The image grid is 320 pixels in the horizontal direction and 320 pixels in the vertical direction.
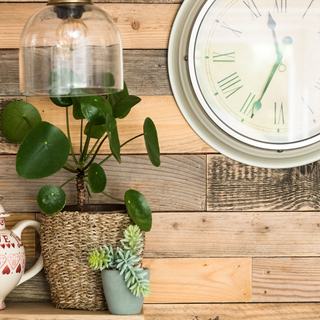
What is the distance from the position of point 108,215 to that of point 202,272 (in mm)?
423

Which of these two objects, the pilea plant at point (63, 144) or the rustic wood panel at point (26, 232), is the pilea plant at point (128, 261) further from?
the rustic wood panel at point (26, 232)

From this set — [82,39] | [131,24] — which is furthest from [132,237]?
[131,24]

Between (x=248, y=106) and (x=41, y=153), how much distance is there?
68 cm

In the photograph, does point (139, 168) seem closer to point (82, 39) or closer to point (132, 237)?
point (132, 237)

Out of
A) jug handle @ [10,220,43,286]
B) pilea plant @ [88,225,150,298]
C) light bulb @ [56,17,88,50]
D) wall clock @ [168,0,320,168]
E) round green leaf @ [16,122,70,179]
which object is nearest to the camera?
light bulb @ [56,17,88,50]

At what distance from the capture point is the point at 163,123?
1.24 metres

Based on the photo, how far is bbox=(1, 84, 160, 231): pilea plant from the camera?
2.92 ft

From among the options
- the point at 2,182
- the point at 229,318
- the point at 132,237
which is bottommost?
the point at 229,318

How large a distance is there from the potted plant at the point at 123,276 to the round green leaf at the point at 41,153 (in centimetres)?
27

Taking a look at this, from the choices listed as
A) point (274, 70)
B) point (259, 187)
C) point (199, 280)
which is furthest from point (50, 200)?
point (274, 70)

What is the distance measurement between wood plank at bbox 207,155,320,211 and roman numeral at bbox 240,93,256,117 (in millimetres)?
167

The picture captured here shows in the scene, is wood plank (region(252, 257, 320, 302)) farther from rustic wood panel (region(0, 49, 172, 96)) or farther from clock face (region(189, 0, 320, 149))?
rustic wood panel (region(0, 49, 172, 96))

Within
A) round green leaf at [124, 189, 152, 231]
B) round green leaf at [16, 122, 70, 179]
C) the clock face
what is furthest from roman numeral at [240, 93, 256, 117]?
round green leaf at [16, 122, 70, 179]

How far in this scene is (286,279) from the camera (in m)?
1.25
